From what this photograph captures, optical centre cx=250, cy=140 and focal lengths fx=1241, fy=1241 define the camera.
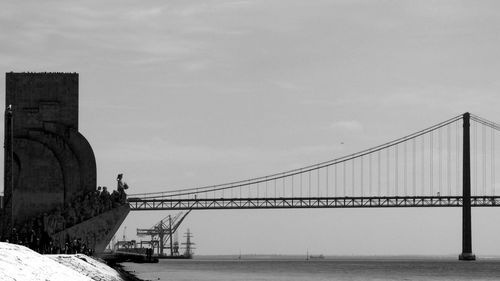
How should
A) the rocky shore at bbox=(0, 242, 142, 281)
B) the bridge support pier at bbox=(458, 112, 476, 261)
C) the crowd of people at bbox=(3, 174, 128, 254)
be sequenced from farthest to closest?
1. the bridge support pier at bbox=(458, 112, 476, 261)
2. the crowd of people at bbox=(3, 174, 128, 254)
3. the rocky shore at bbox=(0, 242, 142, 281)

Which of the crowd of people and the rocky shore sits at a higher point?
the crowd of people

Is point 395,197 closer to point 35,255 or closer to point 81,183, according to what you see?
point 81,183

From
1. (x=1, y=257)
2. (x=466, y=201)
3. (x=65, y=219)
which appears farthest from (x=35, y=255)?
(x=466, y=201)

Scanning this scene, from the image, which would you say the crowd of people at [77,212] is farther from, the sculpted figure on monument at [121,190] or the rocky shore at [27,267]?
the rocky shore at [27,267]

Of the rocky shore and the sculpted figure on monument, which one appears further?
the sculpted figure on monument

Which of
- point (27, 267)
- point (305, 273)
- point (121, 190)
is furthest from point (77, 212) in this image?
point (27, 267)

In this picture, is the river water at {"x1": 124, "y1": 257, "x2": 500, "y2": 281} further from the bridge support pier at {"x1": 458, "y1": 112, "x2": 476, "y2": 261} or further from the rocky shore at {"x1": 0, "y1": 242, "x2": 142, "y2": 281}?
A: the rocky shore at {"x1": 0, "y1": 242, "x2": 142, "y2": 281}

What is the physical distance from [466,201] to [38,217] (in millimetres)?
46732

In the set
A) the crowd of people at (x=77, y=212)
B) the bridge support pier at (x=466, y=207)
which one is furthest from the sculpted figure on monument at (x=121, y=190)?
the bridge support pier at (x=466, y=207)

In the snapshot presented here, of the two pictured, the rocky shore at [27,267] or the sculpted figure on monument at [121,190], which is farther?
the sculpted figure on monument at [121,190]

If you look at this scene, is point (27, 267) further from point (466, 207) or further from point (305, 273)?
point (466, 207)

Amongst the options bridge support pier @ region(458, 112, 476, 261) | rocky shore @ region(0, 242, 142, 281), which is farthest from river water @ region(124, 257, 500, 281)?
rocky shore @ region(0, 242, 142, 281)

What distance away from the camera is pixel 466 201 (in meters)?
A: 109

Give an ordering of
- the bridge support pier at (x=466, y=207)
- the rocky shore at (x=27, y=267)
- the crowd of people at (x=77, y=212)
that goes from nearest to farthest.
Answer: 1. the rocky shore at (x=27, y=267)
2. the crowd of people at (x=77, y=212)
3. the bridge support pier at (x=466, y=207)
